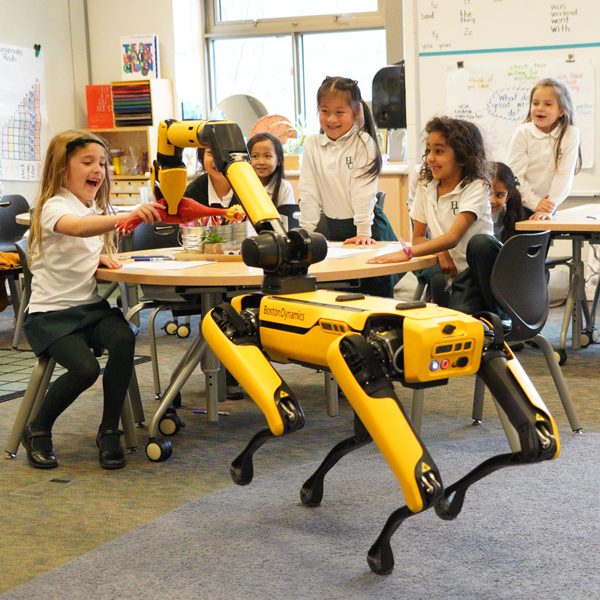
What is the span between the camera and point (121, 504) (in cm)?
213

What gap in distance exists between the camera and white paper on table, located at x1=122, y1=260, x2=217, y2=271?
238 centimetres

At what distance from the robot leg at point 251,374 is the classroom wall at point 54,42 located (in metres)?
4.92

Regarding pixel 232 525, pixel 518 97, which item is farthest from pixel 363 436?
pixel 518 97

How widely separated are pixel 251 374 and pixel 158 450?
3.32 feet

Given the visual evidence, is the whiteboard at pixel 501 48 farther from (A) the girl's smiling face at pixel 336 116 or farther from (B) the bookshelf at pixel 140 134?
(A) the girl's smiling face at pixel 336 116

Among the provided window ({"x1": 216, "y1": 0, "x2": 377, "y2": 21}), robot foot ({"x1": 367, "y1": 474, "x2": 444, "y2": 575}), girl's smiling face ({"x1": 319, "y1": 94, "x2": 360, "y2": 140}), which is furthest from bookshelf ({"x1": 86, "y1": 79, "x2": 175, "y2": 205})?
robot foot ({"x1": 367, "y1": 474, "x2": 444, "y2": 575})

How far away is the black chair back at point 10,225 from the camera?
4.82 metres

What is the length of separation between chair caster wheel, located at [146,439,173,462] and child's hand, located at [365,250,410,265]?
813 mm

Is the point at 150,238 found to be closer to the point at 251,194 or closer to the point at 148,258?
the point at 148,258

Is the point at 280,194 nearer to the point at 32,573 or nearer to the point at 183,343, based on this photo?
the point at 183,343

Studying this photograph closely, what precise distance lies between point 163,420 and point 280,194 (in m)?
1.30

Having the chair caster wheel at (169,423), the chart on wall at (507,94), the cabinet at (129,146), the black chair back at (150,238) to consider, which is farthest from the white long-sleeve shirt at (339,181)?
the cabinet at (129,146)

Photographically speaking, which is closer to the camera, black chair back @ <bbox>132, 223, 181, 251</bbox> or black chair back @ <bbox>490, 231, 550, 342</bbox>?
black chair back @ <bbox>490, 231, 550, 342</bbox>

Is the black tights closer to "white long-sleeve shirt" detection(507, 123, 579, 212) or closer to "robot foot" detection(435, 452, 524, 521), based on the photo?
"robot foot" detection(435, 452, 524, 521)
